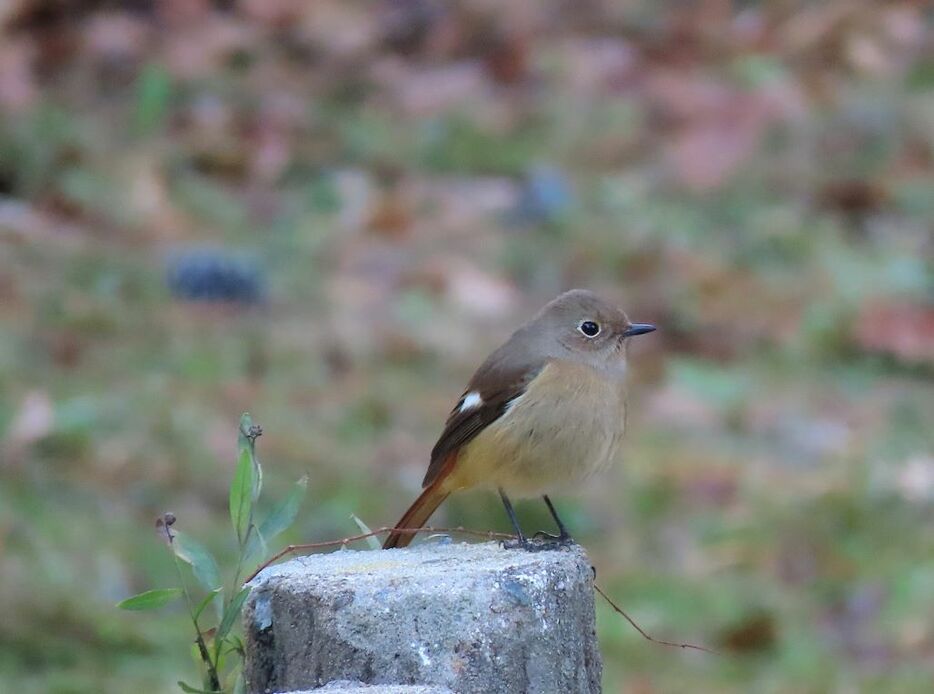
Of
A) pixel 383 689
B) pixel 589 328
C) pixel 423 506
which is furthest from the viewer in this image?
pixel 589 328

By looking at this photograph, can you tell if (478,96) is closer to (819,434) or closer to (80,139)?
(80,139)

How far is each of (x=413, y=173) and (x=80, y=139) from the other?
1.82 m

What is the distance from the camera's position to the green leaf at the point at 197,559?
2.90 metres

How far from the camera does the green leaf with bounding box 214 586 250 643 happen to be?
289cm

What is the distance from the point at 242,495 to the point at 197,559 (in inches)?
5.2

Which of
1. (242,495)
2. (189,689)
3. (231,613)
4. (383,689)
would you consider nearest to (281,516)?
(242,495)

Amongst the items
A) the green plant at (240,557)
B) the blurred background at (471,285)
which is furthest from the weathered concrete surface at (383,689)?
the blurred background at (471,285)

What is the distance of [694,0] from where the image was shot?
12008mm

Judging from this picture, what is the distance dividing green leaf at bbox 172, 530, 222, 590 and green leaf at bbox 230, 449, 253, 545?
0.22 feet

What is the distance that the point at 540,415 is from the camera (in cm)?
425

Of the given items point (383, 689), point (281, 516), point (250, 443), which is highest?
point (250, 443)

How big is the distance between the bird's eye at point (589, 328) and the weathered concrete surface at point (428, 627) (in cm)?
161

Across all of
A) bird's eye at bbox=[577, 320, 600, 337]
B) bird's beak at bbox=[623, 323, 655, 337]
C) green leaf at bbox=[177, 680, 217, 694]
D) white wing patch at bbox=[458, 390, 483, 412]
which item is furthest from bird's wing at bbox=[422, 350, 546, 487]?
→ green leaf at bbox=[177, 680, 217, 694]

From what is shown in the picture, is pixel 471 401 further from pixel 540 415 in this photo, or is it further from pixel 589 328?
pixel 589 328
